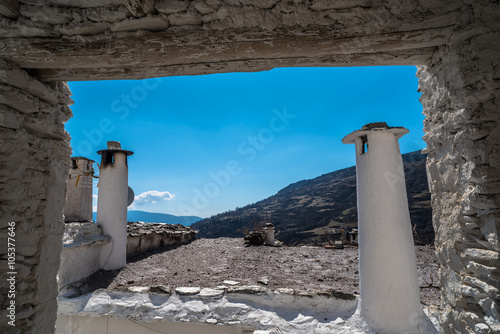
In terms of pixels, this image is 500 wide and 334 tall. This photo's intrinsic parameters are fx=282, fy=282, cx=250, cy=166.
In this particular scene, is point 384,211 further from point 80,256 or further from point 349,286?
point 80,256

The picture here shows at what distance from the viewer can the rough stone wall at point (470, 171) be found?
1617mm

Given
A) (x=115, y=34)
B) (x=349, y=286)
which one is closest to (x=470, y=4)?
(x=115, y=34)

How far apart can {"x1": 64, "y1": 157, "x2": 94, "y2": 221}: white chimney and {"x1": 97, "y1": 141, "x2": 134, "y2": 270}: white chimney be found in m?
0.77

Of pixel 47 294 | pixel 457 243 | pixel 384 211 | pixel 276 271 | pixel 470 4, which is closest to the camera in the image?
pixel 470 4

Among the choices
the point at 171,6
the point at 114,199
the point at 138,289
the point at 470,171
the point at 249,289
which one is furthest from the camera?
the point at 114,199

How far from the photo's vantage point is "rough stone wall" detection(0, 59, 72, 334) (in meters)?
2.02

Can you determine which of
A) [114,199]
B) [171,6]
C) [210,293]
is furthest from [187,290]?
[171,6]

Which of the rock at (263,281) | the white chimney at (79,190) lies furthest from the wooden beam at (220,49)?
the white chimney at (79,190)

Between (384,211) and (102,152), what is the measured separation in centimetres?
661

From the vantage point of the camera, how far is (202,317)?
4.43 meters

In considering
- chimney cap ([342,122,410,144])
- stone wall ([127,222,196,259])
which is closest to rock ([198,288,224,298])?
chimney cap ([342,122,410,144])

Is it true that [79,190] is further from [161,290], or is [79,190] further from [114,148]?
[161,290]

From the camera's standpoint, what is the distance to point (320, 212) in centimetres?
2306

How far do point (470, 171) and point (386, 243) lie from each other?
2.31m
